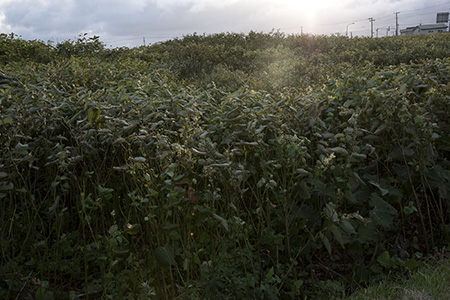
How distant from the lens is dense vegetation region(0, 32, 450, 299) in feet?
10.0

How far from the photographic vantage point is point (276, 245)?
132 inches

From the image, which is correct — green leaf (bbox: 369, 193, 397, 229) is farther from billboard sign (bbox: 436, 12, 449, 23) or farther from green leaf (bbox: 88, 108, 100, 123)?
billboard sign (bbox: 436, 12, 449, 23)

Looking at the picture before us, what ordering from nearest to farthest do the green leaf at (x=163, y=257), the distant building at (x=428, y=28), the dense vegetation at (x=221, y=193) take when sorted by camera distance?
the green leaf at (x=163, y=257)
the dense vegetation at (x=221, y=193)
the distant building at (x=428, y=28)

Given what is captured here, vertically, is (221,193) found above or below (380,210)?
above

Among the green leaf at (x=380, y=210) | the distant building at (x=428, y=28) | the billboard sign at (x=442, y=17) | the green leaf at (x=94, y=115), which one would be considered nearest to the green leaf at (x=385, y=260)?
the green leaf at (x=380, y=210)

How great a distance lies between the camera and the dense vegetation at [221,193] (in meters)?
3.06

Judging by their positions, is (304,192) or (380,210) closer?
(304,192)

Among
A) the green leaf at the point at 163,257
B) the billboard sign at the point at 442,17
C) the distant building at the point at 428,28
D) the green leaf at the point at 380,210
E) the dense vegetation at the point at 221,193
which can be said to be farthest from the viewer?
the billboard sign at the point at 442,17

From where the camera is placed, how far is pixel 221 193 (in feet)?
12.2

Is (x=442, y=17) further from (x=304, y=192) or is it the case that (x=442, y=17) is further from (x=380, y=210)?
(x=304, y=192)

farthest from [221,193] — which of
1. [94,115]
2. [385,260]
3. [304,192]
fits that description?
[385,260]

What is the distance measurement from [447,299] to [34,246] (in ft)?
10.1

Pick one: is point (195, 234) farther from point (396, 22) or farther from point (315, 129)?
point (396, 22)

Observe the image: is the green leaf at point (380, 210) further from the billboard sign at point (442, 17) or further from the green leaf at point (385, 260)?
the billboard sign at point (442, 17)
